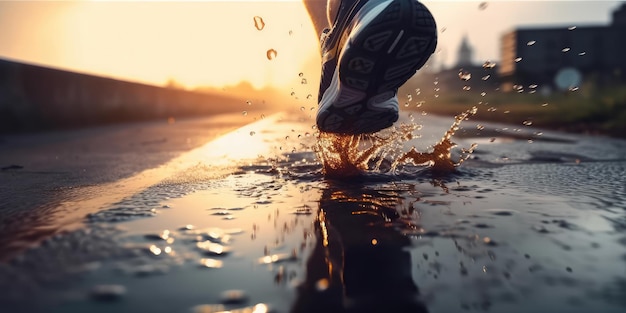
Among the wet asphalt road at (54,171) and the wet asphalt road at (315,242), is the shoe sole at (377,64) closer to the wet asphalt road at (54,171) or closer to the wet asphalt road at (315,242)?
the wet asphalt road at (315,242)

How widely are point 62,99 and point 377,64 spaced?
691 cm

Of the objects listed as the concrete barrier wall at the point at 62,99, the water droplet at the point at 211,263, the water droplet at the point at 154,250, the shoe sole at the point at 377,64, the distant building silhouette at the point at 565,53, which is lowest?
the water droplet at the point at 211,263

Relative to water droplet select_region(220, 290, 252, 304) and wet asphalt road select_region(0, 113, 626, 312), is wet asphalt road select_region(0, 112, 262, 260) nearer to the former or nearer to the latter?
wet asphalt road select_region(0, 113, 626, 312)

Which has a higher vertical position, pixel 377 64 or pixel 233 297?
pixel 377 64

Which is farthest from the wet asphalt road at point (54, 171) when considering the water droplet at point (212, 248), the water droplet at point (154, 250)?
the water droplet at point (212, 248)

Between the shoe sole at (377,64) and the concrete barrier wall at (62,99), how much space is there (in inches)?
216

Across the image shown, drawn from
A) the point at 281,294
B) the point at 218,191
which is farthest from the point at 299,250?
the point at 218,191

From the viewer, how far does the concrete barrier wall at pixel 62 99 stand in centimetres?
684

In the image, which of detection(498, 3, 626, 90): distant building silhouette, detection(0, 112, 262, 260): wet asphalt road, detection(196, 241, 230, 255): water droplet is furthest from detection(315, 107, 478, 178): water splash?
detection(498, 3, 626, 90): distant building silhouette

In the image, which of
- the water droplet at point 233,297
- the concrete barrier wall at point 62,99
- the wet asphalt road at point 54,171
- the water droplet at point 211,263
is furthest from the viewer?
the concrete barrier wall at point 62,99

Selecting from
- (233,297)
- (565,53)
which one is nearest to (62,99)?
(233,297)

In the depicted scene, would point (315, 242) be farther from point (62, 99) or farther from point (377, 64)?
point (62, 99)

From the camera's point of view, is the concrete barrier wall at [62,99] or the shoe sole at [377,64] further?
the concrete barrier wall at [62,99]

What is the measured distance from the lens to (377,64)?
238cm
